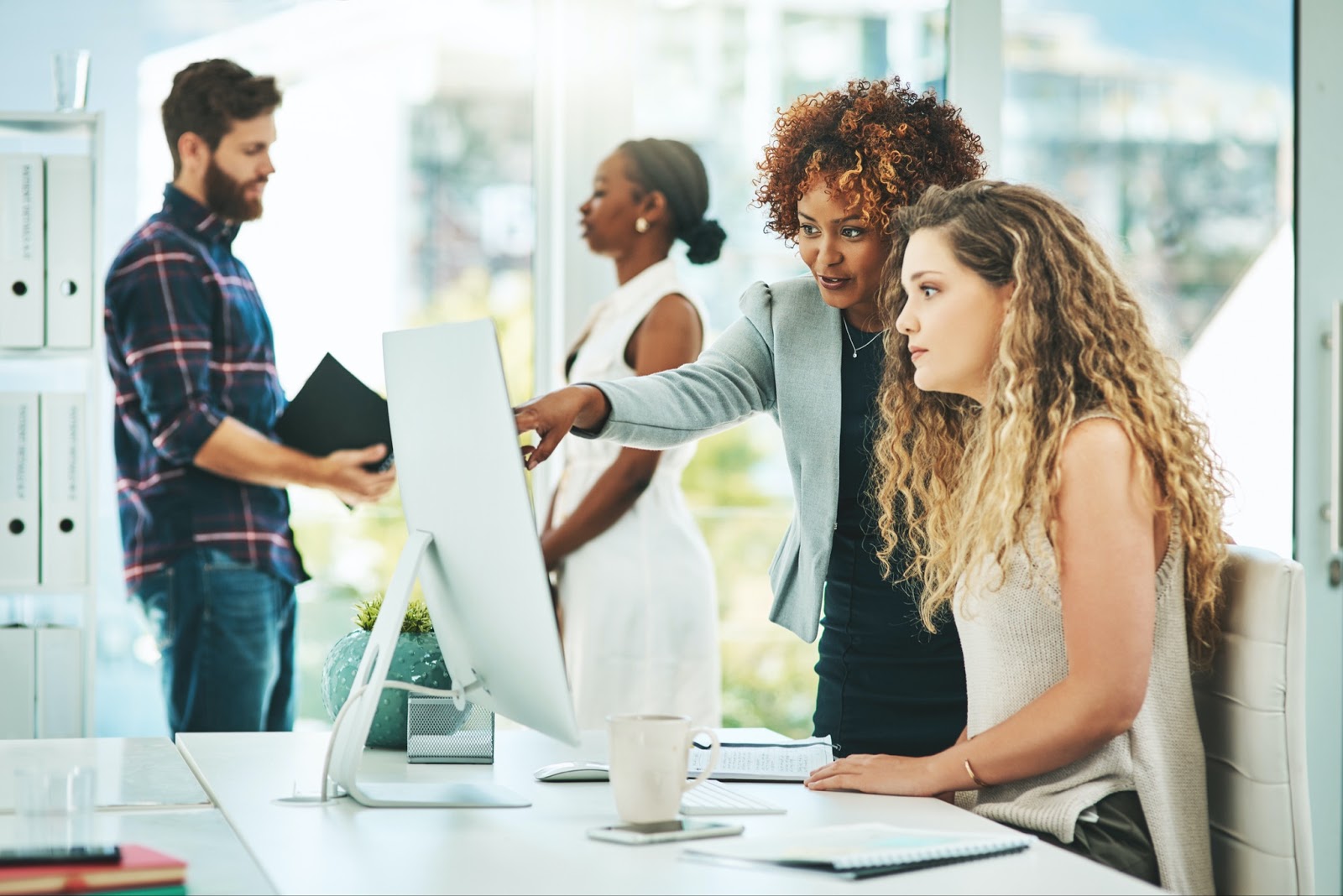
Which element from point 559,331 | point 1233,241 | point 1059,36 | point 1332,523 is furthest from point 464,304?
point 1332,523

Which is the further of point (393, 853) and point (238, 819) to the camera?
point (238, 819)

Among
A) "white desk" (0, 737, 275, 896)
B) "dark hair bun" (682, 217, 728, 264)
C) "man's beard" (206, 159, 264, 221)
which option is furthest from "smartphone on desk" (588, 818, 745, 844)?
"man's beard" (206, 159, 264, 221)

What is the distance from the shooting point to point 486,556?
127 centimetres

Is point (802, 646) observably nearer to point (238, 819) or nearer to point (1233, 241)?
point (1233, 241)

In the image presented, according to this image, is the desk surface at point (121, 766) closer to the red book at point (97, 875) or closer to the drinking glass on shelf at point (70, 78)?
the red book at point (97, 875)

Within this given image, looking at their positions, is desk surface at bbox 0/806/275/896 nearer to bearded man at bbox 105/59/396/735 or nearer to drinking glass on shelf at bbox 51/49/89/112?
bearded man at bbox 105/59/396/735

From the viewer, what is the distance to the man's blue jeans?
2.96 metres

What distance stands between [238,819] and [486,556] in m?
0.34

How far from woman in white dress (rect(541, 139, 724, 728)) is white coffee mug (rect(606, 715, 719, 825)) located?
1563 millimetres

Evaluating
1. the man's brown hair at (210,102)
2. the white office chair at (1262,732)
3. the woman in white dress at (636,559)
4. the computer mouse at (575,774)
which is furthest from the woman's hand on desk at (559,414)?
the man's brown hair at (210,102)

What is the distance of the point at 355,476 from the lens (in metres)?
3.24

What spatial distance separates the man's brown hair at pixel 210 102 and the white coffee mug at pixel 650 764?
2428 mm

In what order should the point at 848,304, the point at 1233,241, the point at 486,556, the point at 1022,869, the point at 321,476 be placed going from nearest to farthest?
the point at 1022,869
the point at 486,556
the point at 848,304
the point at 321,476
the point at 1233,241

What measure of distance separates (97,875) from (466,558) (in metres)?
0.43
